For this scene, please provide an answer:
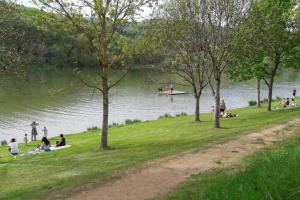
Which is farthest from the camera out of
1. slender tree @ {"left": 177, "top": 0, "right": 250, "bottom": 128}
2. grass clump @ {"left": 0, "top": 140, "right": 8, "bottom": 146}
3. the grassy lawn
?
grass clump @ {"left": 0, "top": 140, "right": 8, "bottom": 146}

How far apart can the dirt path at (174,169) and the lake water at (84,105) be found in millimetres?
14329

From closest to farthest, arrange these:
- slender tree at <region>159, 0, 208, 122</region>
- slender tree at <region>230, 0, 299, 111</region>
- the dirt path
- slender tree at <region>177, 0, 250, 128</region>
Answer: the dirt path → slender tree at <region>177, 0, 250, 128</region> → slender tree at <region>230, 0, 299, 111</region> → slender tree at <region>159, 0, 208, 122</region>

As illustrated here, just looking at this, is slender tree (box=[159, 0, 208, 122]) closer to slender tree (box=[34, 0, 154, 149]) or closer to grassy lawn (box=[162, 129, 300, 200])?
slender tree (box=[34, 0, 154, 149])

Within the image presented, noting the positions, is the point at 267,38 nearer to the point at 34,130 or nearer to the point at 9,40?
the point at 9,40

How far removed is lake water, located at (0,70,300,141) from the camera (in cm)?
4475

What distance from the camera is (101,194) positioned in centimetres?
1234

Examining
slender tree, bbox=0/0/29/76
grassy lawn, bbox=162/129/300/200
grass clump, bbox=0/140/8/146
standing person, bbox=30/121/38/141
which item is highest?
slender tree, bbox=0/0/29/76

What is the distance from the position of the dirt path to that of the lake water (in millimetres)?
14329

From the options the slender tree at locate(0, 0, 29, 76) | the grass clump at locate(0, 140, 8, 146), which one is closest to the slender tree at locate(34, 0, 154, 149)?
the slender tree at locate(0, 0, 29, 76)

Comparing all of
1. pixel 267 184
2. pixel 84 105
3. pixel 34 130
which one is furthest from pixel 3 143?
pixel 267 184

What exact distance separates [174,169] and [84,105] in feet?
145

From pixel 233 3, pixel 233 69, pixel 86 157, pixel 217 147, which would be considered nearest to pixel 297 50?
pixel 233 69

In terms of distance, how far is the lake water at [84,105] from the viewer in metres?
44.8

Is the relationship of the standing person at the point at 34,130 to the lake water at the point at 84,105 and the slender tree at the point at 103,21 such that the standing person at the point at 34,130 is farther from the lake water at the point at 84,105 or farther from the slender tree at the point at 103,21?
the slender tree at the point at 103,21
